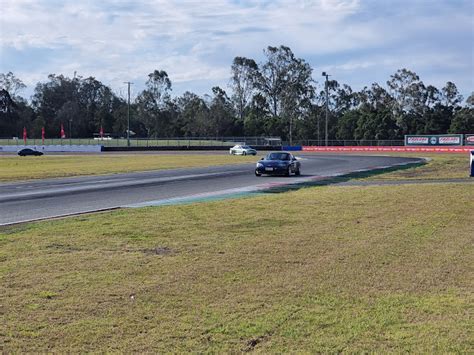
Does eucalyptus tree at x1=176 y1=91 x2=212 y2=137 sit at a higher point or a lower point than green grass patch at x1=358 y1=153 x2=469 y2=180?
higher

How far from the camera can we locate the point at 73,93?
153 m

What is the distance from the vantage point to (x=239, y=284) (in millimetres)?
6598

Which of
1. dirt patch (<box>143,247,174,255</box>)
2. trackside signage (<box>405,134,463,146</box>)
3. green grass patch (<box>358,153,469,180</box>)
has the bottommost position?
green grass patch (<box>358,153,469,180</box>)

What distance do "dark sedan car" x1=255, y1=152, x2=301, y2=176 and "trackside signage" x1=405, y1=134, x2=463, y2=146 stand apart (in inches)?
2193

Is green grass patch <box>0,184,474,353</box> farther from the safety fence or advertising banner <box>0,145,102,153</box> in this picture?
the safety fence

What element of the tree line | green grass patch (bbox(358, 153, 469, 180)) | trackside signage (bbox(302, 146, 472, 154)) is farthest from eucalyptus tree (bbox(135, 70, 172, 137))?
green grass patch (bbox(358, 153, 469, 180))

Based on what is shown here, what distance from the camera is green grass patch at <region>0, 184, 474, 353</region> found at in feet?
16.0

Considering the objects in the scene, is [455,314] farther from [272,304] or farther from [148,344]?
[148,344]

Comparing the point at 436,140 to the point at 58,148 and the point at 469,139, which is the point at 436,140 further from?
the point at 58,148

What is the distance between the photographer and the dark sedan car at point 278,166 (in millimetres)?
28355

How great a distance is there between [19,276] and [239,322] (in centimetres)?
308

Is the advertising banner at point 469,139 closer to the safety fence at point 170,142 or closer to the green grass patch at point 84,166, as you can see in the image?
the safety fence at point 170,142

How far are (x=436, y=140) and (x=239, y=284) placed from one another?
79533 millimetres

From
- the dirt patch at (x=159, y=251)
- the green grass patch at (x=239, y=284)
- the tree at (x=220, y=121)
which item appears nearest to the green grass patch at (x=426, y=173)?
the green grass patch at (x=239, y=284)
